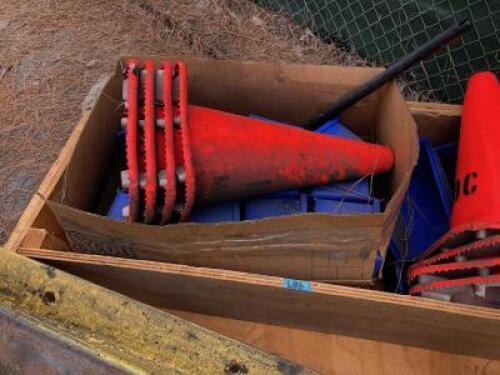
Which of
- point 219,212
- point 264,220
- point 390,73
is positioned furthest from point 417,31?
point 264,220

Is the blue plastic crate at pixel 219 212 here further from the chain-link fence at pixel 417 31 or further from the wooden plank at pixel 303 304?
the chain-link fence at pixel 417 31

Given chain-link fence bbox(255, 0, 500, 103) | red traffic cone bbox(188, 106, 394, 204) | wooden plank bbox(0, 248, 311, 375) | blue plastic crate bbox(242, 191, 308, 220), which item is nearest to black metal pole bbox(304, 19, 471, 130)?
red traffic cone bbox(188, 106, 394, 204)

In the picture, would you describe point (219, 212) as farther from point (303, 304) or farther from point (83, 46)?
point (83, 46)

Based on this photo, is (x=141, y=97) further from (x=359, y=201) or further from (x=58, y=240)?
(x=359, y=201)

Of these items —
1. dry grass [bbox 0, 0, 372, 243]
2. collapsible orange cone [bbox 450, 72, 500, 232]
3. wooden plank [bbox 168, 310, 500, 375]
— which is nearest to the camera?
collapsible orange cone [bbox 450, 72, 500, 232]

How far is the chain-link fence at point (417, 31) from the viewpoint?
202 cm

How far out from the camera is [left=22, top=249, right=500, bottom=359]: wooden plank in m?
1.32

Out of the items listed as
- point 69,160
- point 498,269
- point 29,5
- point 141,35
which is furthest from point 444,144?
point 29,5

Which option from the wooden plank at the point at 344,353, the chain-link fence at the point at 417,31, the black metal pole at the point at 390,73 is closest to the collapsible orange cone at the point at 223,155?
the black metal pole at the point at 390,73

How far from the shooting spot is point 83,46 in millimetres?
2658

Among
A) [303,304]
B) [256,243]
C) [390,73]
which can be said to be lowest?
[303,304]

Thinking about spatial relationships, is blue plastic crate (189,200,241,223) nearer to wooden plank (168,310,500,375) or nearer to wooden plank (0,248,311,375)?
wooden plank (168,310,500,375)

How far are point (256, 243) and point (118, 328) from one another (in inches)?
17.5

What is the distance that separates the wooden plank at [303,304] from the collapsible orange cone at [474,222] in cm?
7
